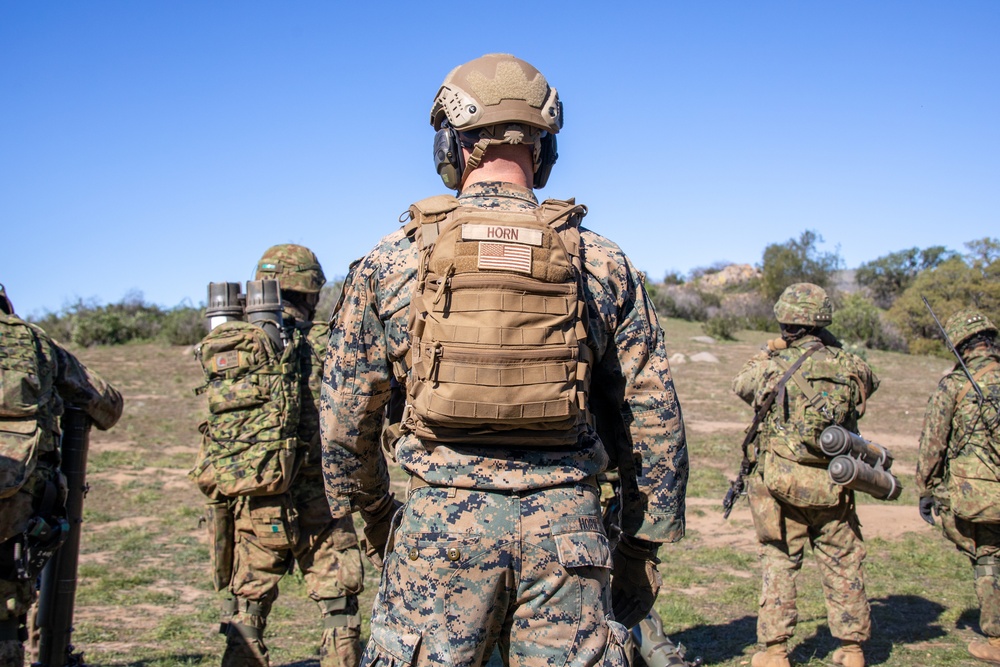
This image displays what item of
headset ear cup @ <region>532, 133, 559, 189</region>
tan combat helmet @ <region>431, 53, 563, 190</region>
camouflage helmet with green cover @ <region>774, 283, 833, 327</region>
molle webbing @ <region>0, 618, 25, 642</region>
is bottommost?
molle webbing @ <region>0, 618, 25, 642</region>

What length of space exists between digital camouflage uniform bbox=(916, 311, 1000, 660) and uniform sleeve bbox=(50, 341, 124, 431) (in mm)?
5176

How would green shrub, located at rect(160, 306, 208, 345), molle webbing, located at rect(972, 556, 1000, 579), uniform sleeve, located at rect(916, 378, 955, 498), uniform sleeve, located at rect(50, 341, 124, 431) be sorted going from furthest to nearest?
green shrub, located at rect(160, 306, 208, 345), uniform sleeve, located at rect(916, 378, 955, 498), molle webbing, located at rect(972, 556, 1000, 579), uniform sleeve, located at rect(50, 341, 124, 431)

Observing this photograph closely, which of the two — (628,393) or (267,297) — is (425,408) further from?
(267,297)

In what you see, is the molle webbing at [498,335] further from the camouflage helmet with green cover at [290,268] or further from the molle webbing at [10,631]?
the camouflage helmet with green cover at [290,268]

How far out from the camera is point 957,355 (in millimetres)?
6188

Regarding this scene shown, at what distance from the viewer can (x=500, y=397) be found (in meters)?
2.69

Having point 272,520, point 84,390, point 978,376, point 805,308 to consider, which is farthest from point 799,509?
point 84,390

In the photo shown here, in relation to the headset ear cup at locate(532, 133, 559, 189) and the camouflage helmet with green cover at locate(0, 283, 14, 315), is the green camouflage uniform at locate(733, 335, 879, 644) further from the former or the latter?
the camouflage helmet with green cover at locate(0, 283, 14, 315)

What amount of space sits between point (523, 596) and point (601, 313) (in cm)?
95

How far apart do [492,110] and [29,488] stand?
2993mm

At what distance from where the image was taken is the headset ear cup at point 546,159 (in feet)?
10.9

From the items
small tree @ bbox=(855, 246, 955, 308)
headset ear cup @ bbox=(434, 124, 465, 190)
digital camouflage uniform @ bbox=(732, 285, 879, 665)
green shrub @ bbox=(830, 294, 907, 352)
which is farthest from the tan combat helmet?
small tree @ bbox=(855, 246, 955, 308)

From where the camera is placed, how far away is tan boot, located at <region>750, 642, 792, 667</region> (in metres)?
5.91

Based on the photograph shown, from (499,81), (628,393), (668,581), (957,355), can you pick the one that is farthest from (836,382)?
(499,81)
